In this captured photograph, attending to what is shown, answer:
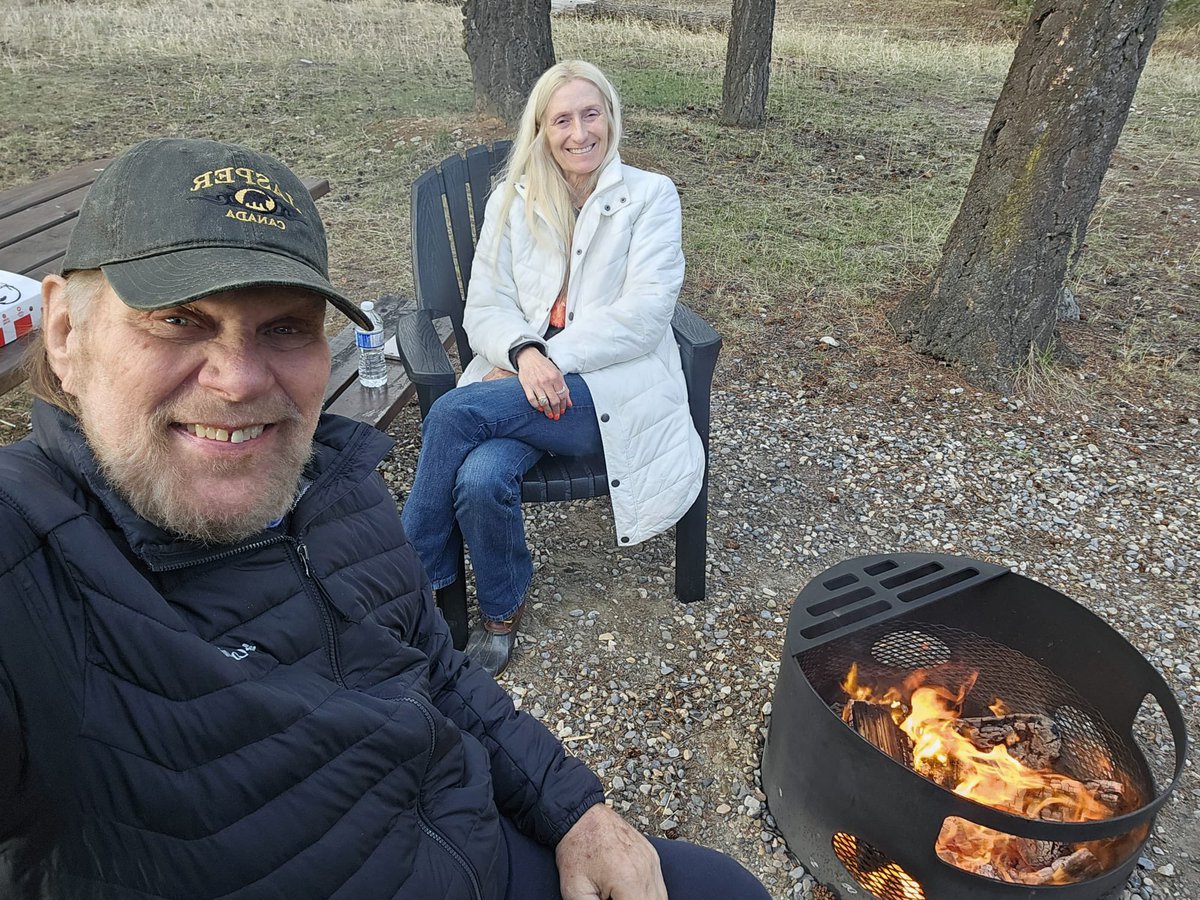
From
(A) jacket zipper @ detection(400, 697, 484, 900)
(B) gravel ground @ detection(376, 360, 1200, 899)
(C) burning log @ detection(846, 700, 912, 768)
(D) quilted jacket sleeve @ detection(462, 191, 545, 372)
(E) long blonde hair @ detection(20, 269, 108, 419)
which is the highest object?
(E) long blonde hair @ detection(20, 269, 108, 419)

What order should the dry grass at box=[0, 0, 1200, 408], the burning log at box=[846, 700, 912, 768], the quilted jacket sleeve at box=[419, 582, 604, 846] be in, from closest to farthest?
the quilted jacket sleeve at box=[419, 582, 604, 846] < the burning log at box=[846, 700, 912, 768] < the dry grass at box=[0, 0, 1200, 408]

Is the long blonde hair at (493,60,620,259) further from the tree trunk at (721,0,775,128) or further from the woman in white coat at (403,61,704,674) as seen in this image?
the tree trunk at (721,0,775,128)

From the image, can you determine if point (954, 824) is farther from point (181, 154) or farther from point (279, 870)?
point (181, 154)

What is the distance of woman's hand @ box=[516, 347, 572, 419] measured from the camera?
8.85ft

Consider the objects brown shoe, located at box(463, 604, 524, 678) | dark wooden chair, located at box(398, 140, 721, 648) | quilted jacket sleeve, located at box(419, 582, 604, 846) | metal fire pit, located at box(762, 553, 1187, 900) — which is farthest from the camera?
brown shoe, located at box(463, 604, 524, 678)

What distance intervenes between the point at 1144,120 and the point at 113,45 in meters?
12.4

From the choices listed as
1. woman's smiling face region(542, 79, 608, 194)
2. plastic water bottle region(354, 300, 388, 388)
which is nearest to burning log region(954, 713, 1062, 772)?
woman's smiling face region(542, 79, 608, 194)

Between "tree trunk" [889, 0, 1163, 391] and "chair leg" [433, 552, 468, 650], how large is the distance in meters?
3.05

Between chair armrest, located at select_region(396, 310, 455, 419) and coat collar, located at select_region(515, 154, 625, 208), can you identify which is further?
coat collar, located at select_region(515, 154, 625, 208)

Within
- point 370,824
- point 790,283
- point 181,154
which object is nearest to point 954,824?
point 370,824

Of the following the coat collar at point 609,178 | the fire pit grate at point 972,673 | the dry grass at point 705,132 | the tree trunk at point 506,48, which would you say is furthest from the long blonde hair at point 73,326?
the tree trunk at point 506,48

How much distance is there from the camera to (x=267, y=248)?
3.99 feet

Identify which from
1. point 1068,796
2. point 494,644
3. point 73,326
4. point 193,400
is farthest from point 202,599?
point 1068,796

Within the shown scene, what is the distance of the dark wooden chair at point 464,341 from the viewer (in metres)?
2.75
